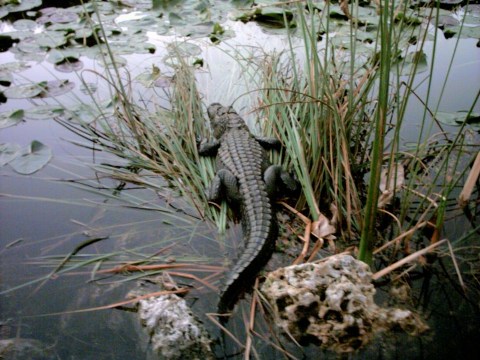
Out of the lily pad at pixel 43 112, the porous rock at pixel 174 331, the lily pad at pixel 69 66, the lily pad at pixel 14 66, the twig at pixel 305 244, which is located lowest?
the twig at pixel 305 244

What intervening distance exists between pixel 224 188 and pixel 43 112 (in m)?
1.70

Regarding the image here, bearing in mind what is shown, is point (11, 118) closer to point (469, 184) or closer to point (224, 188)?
point (224, 188)

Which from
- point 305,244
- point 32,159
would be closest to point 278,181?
point 305,244

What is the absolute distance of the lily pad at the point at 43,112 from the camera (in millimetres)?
3525

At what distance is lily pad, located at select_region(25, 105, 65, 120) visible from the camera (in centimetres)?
353

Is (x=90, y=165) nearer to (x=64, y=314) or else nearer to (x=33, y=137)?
(x=33, y=137)

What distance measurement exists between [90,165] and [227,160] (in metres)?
0.95

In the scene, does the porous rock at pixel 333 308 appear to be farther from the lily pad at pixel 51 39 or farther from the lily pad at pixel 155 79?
the lily pad at pixel 51 39

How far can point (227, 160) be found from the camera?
9.62 feet

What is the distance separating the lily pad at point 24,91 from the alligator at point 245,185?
56.8 inches

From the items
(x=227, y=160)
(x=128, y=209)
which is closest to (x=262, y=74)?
(x=227, y=160)

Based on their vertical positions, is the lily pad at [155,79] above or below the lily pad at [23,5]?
below

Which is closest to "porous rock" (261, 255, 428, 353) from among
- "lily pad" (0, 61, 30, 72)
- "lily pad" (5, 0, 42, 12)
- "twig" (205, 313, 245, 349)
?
"twig" (205, 313, 245, 349)

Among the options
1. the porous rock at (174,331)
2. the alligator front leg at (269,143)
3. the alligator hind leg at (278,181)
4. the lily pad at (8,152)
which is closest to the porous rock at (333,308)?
the porous rock at (174,331)
